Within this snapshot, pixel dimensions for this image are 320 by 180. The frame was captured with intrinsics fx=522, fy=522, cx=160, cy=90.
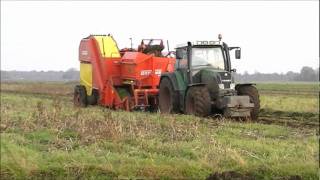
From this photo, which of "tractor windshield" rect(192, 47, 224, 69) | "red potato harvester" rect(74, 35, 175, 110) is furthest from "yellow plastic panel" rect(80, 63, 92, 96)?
"tractor windshield" rect(192, 47, 224, 69)

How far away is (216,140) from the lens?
9.94m

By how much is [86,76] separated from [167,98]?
5.31 m

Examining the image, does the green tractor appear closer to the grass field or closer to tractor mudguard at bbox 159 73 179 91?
tractor mudguard at bbox 159 73 179 91

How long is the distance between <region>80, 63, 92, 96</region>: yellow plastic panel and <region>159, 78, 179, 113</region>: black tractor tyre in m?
4.46

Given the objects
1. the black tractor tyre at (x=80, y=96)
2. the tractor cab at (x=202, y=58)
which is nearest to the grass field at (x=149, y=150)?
the tractor cab at (x=202, y=58)

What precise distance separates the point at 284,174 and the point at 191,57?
31.3 feet

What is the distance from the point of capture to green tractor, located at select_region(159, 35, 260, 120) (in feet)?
50.6

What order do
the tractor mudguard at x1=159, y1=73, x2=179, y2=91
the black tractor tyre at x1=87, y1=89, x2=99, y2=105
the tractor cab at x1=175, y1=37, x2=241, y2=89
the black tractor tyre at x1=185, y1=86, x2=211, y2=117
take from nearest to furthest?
1. the black tractor tyre at x1=185, y1=86, x2=211, y2=117
2. the tractor cab at x1=175, y1=37, x2=241, y2=89
3. the tractor mudguard at x1=159, y1=73, x2=179, y2=91
4. the black tractor tyre at x1=87, y1=89, x2=99, y2=105

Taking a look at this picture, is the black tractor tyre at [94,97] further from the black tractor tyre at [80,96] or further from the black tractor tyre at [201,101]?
the black tractor tyre at [201,101]

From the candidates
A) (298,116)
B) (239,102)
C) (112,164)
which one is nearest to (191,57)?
(239,102)

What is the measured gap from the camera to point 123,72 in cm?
2056

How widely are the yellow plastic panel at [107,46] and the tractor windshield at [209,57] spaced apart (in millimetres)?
4837

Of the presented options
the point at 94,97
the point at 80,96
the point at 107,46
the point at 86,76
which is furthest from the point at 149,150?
the point at 80,96

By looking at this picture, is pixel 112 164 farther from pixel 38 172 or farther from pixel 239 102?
pixel 239 102
